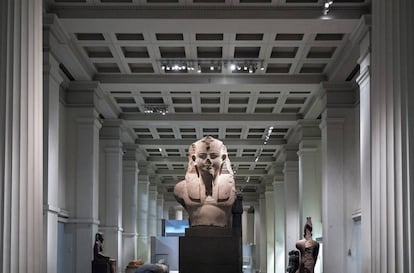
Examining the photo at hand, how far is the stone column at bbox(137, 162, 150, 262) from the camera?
38469mm

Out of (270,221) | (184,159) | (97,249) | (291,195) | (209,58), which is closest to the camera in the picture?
(209,58)

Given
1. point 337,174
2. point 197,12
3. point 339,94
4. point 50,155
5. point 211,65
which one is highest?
point 197,12

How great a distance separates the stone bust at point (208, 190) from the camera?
15.7 metres

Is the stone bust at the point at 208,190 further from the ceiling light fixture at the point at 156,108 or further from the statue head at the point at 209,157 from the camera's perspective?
the ceiling light fixture at the point at 156,108

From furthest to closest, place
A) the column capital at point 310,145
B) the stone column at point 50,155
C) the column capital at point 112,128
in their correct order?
1. the column capital at point 310,145
2. the column capital at point 112,128
3. the stone column at point 50,155

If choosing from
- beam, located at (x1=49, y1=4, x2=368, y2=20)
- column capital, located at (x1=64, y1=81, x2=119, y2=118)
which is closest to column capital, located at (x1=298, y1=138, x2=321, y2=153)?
column capital, located at (x1=64, y1=81, x2=119, y2=118)

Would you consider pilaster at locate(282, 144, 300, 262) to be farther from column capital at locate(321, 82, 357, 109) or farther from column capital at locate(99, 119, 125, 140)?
column capital at locate(321, 82, 357, 109)

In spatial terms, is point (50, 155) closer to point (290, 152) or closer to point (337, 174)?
point (337, 174)

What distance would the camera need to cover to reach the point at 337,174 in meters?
23.0

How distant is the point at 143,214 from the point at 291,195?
8.75 metres

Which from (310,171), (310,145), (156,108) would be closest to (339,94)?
(310,145)

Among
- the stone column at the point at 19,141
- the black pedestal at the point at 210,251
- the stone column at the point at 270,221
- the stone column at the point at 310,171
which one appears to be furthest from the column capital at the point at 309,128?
the stone column at the point at 19,141

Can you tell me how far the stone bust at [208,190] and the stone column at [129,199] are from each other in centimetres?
1817

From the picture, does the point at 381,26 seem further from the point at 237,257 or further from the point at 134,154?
the point at 134,154
